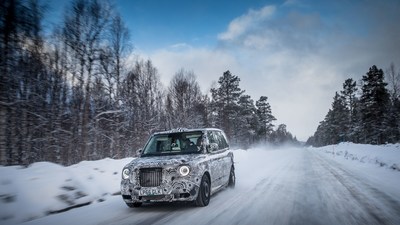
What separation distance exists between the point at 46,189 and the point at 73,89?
22.5 metres

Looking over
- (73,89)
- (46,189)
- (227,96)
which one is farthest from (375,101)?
(46,189)

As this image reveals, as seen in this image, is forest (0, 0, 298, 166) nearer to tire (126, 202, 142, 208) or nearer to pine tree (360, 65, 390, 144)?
tire (126, 202, 142, 208)

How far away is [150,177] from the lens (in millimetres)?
6863

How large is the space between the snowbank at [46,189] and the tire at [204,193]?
3.30m

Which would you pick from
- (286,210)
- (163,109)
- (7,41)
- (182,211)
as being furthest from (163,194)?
(163,109)

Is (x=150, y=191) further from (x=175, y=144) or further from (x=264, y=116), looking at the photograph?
(x=264, y=116)

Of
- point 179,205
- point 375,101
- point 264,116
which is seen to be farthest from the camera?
point 264,116

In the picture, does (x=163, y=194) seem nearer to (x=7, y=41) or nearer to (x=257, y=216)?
(x=257, y=216)

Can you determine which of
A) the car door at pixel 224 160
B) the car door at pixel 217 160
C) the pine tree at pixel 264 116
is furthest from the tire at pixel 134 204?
the pine tree at pixel 264 116

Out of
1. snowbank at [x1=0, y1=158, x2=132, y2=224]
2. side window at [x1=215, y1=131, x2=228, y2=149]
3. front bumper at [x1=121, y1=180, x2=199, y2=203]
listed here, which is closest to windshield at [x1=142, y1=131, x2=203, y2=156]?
front bumper at [x1=121, y1=180, x2=199, y2=203]

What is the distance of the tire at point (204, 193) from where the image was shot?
23.2 feet

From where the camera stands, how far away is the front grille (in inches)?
268

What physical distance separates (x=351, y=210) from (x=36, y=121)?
21.0 m

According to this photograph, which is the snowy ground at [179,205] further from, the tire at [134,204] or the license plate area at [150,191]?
the license plate area at [150,191]
